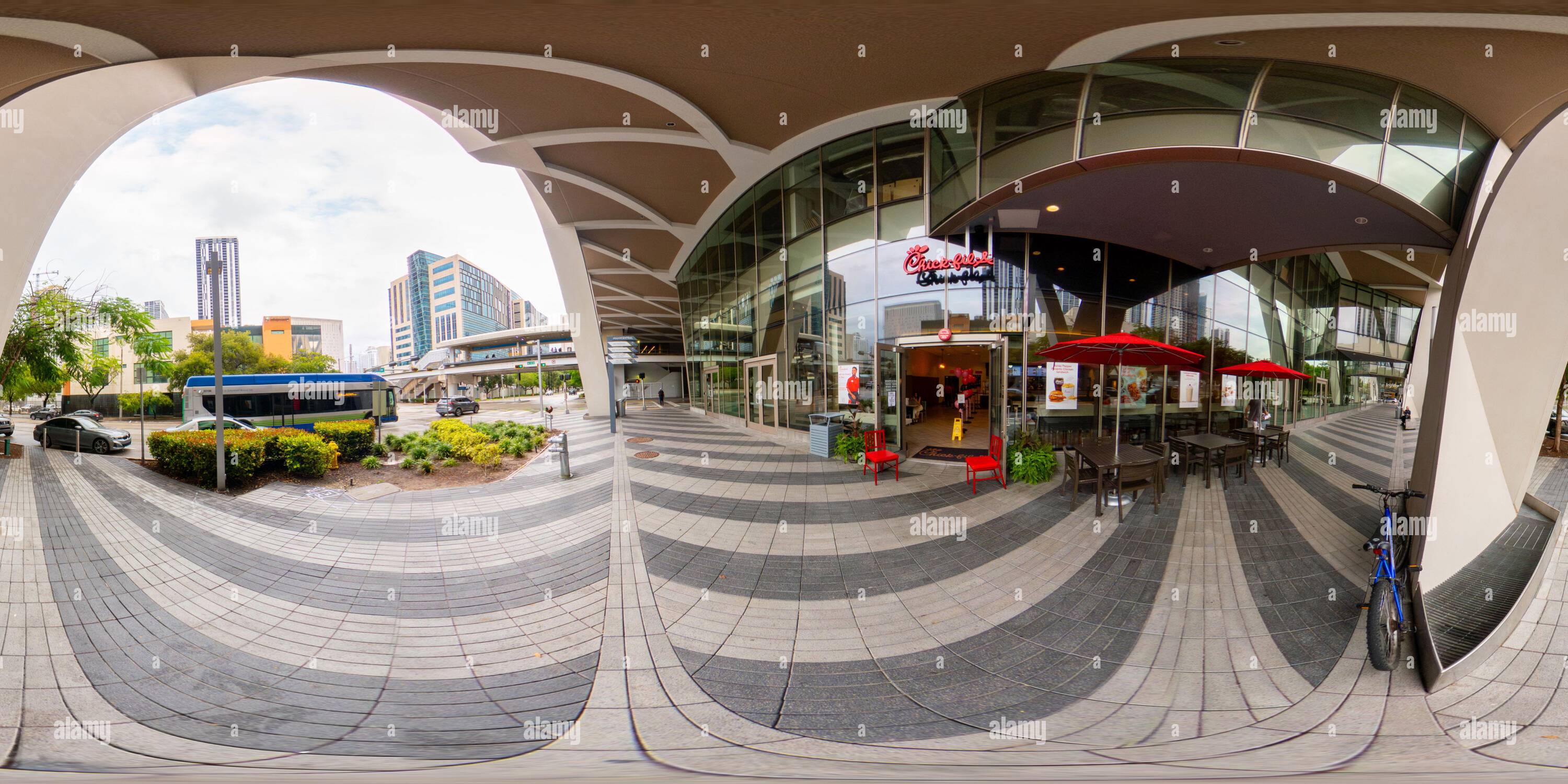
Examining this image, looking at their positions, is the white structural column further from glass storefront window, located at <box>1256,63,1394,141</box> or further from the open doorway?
the open doorway

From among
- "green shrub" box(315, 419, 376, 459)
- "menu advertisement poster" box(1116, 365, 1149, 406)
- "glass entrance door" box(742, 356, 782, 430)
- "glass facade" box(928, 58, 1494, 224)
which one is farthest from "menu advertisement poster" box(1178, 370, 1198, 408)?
"green shrub" box(315, 419, 376, 459)

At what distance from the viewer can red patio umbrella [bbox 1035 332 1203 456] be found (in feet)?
19.4

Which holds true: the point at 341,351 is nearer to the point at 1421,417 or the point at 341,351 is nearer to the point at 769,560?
the point at 769,560

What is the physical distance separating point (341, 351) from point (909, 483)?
987 cm

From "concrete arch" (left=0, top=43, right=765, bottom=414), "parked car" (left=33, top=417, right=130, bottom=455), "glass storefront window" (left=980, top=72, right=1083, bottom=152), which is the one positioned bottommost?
"parked car" (left=33, top=417, right=130, bottom=455)

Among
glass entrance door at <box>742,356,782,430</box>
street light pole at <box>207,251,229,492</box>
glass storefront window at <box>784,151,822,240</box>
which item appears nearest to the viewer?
street light pole at <box>207,251,229,492</box>

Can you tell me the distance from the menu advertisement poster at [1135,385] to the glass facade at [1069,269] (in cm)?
5

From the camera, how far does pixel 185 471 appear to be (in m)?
4.63

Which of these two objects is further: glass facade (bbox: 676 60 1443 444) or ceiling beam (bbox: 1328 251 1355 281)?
ceiling beam (bbox: 1328 251 1355 281)

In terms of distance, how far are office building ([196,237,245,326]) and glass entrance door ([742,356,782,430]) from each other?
913 cm

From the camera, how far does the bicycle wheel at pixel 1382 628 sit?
108 inches

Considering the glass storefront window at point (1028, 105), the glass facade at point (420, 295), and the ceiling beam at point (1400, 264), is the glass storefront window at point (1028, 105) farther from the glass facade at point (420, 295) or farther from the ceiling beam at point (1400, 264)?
the ceiling beam at point (1400, 264)

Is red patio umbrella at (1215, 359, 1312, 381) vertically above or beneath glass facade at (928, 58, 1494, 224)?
beneath

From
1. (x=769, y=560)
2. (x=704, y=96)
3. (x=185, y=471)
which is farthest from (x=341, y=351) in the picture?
(x=769, y=560)
